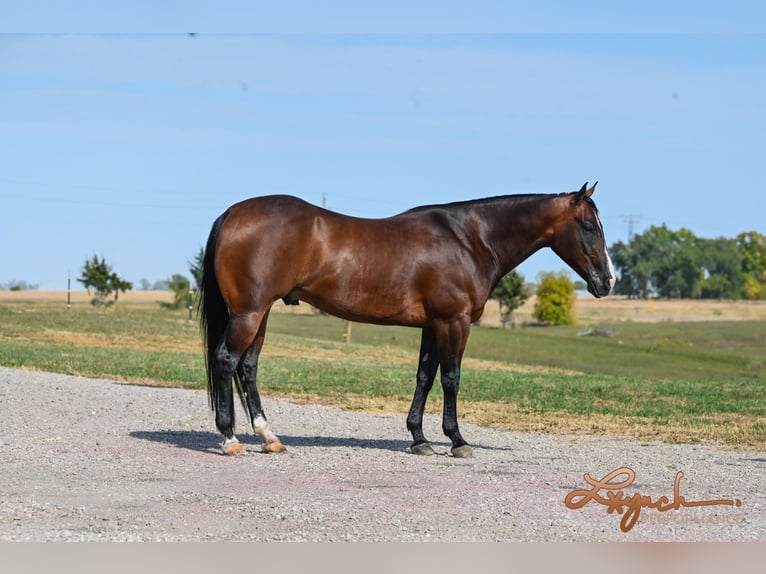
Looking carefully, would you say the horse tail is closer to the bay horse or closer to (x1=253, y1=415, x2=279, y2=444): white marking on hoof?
the bay horse

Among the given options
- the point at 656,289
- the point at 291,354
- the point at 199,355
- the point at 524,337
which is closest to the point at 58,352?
the point at 199,355

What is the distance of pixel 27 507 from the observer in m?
8.42

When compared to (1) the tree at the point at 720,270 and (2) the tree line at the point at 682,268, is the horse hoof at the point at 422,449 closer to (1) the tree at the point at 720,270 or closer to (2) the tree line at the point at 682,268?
(2) the tree line at the point at 682,268

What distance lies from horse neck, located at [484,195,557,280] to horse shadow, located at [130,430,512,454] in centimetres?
231

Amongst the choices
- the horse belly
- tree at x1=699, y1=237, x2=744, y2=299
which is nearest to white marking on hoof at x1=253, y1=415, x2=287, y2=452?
the horse belly

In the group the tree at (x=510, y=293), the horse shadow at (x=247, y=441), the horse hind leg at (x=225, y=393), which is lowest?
the horse shadow at (x=247, y=441)

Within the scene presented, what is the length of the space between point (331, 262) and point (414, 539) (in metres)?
4.42

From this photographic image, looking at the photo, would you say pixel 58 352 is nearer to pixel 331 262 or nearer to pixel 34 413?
pixel 34 413

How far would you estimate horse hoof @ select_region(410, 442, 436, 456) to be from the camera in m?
11.7

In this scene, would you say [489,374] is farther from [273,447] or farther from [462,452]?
[273,447]

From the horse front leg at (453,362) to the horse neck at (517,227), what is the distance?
2.93 ft

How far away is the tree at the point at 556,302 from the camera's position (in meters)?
82.9

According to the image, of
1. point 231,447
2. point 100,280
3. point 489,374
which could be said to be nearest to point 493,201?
point 231,447
